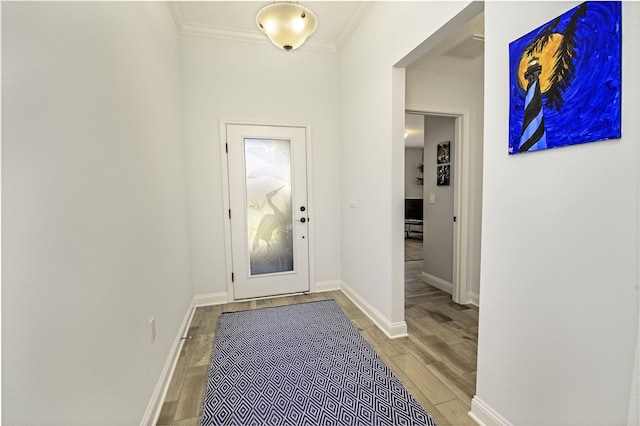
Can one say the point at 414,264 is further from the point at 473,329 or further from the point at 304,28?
the point at 304,28

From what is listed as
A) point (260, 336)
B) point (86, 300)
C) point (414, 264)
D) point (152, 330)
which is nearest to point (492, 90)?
point (86, 300)

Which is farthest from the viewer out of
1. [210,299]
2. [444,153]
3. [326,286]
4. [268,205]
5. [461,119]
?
[326,286]

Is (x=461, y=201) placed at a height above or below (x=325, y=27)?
below

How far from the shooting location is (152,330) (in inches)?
65.5

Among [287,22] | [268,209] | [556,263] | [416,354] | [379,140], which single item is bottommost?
[416,354]

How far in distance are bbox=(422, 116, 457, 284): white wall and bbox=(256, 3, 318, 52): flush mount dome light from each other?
2230 mm

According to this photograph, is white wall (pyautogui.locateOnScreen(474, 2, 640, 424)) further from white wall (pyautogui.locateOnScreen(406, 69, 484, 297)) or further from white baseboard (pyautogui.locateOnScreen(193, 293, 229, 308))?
white baseboard (pyautogui.locateOnScreen(193, 293, 229, 308))

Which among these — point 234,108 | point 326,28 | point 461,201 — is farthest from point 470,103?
point 234,108

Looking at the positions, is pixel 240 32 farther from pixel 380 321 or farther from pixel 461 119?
pixel 380 321

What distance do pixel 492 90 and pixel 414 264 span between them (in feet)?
12.9

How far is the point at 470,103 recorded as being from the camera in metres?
Result: 3.09

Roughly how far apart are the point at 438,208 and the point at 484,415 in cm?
253

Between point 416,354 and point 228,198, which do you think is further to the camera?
point 228,198

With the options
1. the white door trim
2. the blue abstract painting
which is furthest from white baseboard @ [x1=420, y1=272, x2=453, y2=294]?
the blue abstract painting
